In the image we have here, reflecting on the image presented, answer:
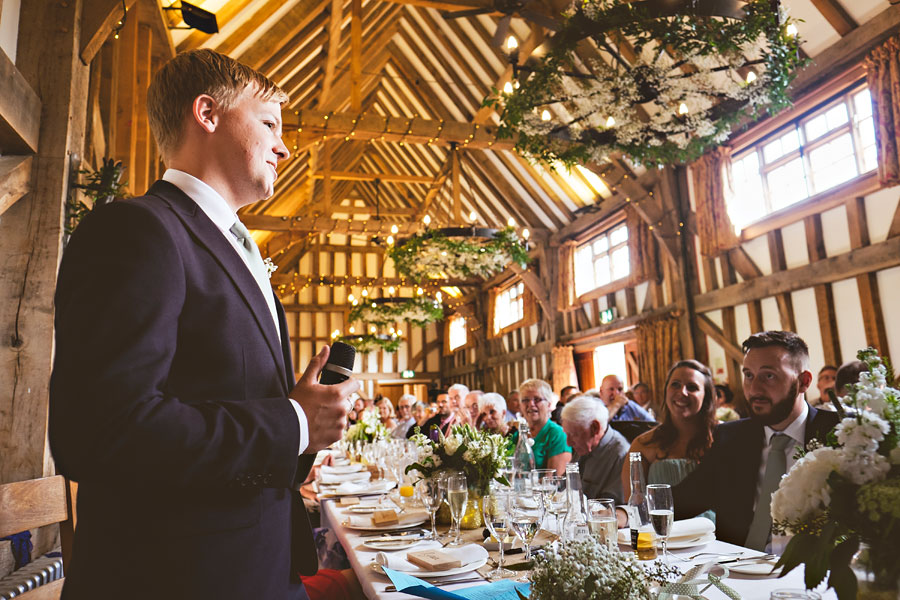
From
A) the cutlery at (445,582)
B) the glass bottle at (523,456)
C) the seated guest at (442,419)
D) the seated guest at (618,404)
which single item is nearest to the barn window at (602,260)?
the seated guest at (618,404)

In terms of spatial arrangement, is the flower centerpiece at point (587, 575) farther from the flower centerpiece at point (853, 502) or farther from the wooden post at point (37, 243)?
the wooden post at point (37, 243)

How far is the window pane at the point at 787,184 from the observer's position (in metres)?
Answer: 6.45

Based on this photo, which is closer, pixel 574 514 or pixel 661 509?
pixel 661 509

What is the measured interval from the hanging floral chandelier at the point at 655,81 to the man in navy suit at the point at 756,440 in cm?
147

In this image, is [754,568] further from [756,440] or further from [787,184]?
[787,184]

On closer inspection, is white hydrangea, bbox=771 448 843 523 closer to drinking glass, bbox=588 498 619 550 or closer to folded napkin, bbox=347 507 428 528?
drinking glass, bbox=588 498 619 550

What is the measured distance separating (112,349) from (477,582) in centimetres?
115

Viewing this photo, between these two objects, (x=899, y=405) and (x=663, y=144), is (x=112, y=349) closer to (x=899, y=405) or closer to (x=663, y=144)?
(x=899, y=405)

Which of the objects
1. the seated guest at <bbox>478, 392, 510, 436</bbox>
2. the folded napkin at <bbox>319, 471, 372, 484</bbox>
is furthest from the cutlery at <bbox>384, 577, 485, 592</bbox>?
the seated guest at <bbox>478, 392, 510, 436</bbox>

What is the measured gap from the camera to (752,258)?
7.37 metres

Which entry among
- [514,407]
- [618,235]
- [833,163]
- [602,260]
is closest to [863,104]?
[833,163]

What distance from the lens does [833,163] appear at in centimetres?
604

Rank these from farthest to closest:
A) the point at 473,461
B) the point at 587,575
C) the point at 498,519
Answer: the point at 473,461 → the point at 498,519 → the point at 587,575

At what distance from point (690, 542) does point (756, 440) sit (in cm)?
97
